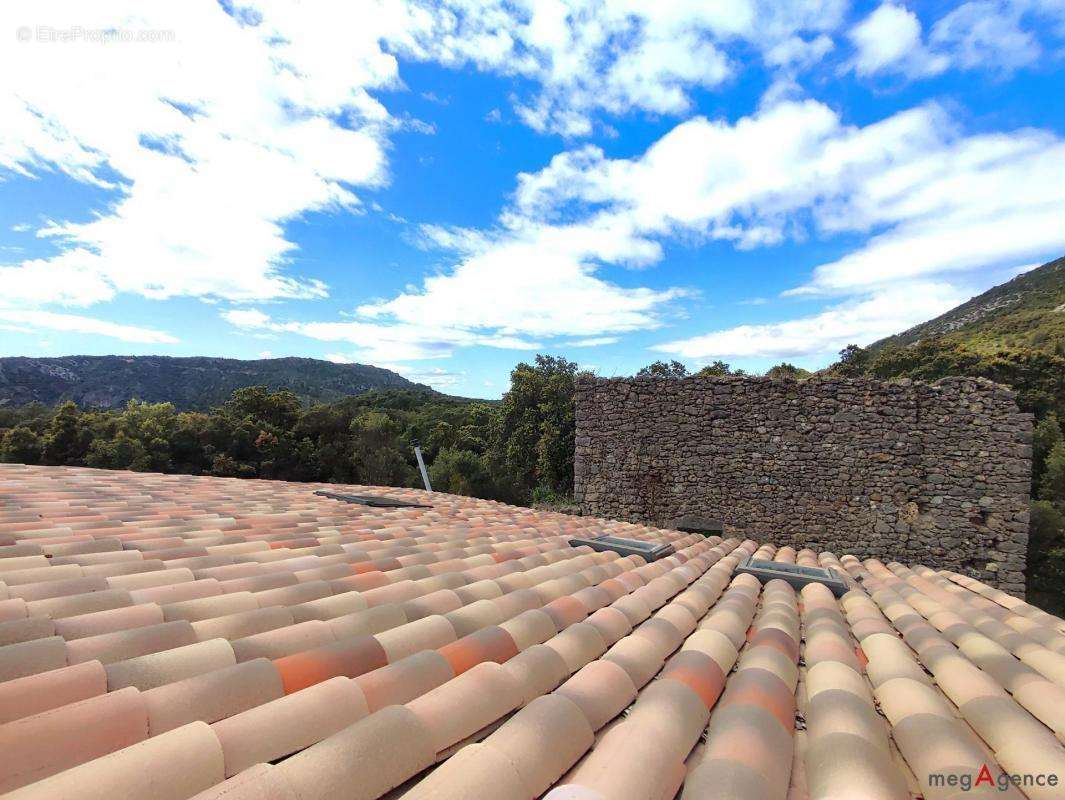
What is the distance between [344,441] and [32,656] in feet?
80.5

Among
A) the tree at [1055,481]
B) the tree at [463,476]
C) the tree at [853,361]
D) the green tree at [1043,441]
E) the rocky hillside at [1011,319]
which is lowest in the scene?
the tree at [463,476]

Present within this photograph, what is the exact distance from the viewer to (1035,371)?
1880cm

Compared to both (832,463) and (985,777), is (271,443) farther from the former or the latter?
(985,777)

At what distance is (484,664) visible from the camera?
5.61ft

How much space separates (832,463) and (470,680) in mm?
9738

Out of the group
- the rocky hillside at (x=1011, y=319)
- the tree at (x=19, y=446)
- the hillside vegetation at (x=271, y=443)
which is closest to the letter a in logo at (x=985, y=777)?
the hillside vegetation at (x=271, y=443)

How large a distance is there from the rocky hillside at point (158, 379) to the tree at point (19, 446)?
26.3 metres

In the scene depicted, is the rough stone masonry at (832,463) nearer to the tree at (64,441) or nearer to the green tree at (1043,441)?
the green tree at (1043,441)

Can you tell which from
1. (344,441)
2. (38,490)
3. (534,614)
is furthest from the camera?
(344,441)

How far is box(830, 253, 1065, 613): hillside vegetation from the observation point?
14523 millimetres

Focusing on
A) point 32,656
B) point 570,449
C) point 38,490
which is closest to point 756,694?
point 32,656

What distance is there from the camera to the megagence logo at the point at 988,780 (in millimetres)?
1295

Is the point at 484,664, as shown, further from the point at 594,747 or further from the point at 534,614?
the point at 534,614

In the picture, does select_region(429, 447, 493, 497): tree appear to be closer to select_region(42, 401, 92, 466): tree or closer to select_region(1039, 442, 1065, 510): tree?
select_region(42, 401, 92, 466): tree
